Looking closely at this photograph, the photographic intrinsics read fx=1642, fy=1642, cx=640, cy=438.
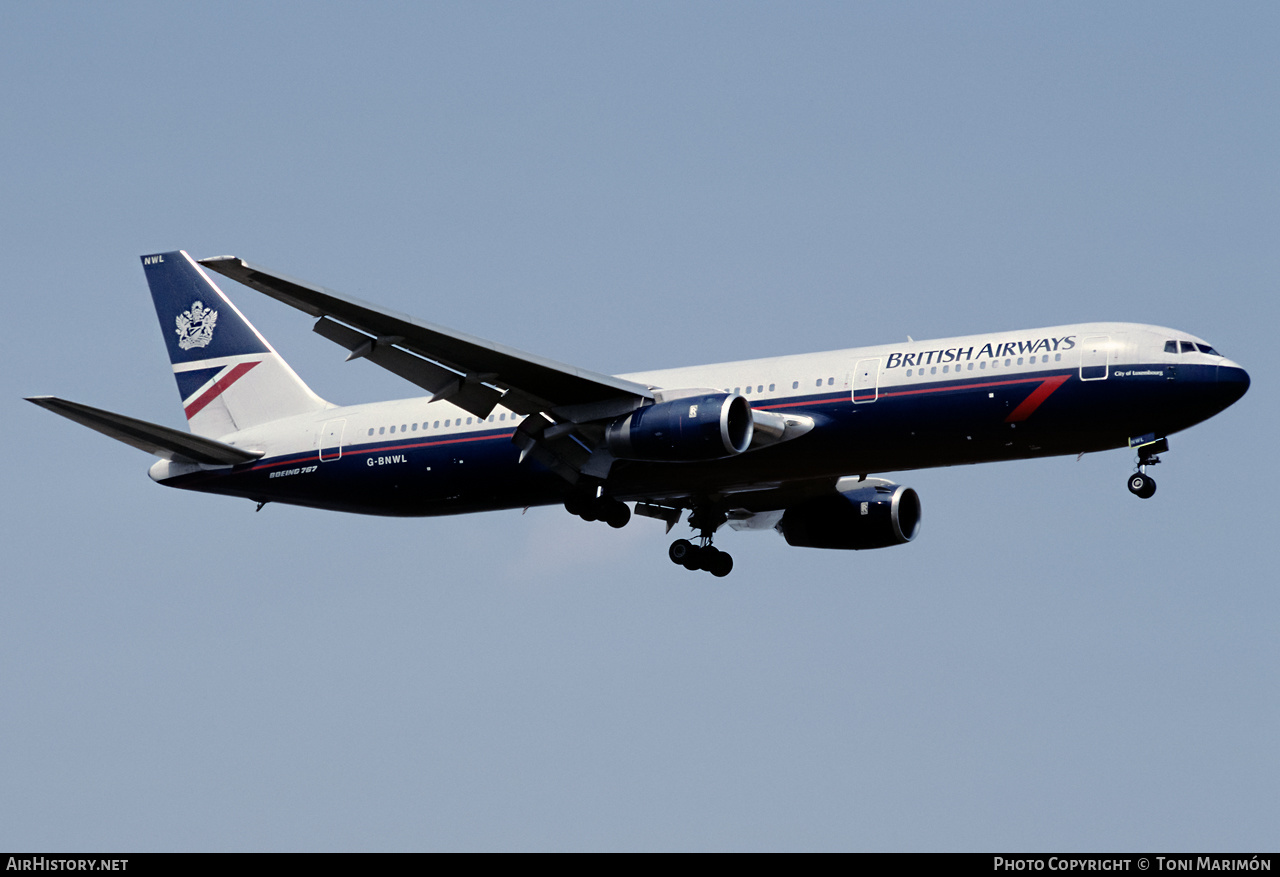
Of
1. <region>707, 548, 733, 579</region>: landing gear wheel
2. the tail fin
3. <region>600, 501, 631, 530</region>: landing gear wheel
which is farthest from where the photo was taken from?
the tail fin

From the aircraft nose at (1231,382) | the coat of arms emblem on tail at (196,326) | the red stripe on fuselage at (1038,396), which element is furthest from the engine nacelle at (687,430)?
the coat of arms emblem on tail at (196,326)

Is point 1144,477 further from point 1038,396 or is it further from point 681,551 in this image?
point 681,551

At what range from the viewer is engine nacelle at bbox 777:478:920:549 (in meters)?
42.7

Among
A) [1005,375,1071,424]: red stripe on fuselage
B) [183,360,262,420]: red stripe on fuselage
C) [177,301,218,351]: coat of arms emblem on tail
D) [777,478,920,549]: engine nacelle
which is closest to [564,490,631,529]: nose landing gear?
[777,478,920,549]: engine nacelle

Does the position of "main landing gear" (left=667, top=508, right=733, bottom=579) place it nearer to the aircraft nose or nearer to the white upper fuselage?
the white upper fuselage

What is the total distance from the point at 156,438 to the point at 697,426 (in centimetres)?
1412

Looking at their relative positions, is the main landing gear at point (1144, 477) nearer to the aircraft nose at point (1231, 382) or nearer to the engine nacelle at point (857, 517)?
the aircraft nose at point (1231, 382)

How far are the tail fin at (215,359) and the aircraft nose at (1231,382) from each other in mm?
22384

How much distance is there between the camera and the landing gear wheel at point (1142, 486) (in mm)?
35000

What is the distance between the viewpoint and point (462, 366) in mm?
35875

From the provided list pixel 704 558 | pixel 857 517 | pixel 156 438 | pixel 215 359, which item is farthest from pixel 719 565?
pixel 215 359
